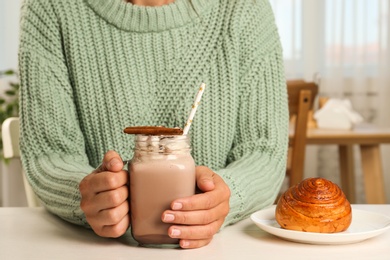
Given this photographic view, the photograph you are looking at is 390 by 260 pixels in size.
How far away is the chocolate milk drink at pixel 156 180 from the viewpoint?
2.67ft

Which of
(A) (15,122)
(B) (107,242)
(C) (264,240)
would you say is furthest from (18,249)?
(A) (15,122)

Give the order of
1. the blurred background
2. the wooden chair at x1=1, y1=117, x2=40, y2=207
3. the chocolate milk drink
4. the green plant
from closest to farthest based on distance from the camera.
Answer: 1. the chocolate milk drink
2. the wooden chair at x1=1, y1=117, x2=40, y2=207
3. the green plant
4. the blurred background

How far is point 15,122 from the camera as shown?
1.61m

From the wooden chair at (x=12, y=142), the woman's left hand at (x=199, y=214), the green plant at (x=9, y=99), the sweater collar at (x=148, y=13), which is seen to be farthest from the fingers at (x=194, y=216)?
the green plant at (x=9, y=99)

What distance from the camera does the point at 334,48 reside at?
13.8ft

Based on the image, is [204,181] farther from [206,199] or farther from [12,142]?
[12,142]

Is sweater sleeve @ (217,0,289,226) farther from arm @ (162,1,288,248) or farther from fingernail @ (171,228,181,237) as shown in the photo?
fingernail @ (171,228,181,237)

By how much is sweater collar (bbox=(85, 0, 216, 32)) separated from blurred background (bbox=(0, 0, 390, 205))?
293cm

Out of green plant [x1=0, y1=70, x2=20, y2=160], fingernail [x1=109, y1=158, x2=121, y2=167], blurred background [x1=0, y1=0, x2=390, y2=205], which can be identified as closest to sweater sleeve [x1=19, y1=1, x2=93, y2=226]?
fingernail [x1=109, y1=158, x2=121, y2=167]

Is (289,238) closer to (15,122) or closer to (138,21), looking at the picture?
(138,21)

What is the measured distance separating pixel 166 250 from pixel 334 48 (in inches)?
138

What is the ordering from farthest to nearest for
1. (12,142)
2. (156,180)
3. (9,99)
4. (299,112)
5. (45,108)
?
1. (9,99)
2. (299,112)
3. (12,142)
4. (45,108)
5. (156,180)

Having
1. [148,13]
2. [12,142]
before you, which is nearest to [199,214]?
[148,13]

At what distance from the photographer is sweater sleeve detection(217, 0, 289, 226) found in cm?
113
